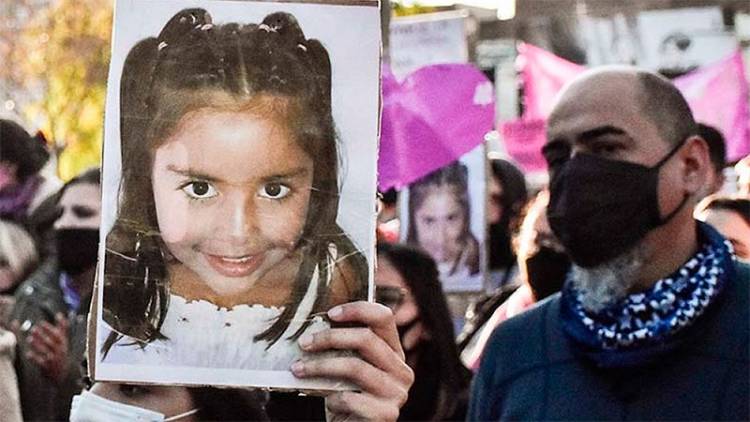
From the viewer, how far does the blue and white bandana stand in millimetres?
3820

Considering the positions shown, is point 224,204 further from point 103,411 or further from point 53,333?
point 53,333

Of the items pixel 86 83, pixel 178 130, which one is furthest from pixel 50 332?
pixel 86 83

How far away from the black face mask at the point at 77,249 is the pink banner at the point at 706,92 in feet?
9.74

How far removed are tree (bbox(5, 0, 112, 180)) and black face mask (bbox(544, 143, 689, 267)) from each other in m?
20.9

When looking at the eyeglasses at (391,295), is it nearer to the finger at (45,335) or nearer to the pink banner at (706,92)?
the finger at (45,335)

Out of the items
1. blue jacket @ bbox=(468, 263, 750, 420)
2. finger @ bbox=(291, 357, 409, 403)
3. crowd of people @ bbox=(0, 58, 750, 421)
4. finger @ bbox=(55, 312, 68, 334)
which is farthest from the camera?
finger @ bbox=(55, 312, 68, 334)

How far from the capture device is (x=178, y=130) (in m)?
2.63

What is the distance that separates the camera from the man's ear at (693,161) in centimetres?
418

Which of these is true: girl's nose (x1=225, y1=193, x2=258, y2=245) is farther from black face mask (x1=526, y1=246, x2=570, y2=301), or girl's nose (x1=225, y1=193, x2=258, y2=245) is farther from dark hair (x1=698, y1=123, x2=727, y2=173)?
dark hair (x1=698, y1=123, x2=727, y2=173)

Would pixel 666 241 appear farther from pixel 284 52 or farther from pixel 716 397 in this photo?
pixel 284 52

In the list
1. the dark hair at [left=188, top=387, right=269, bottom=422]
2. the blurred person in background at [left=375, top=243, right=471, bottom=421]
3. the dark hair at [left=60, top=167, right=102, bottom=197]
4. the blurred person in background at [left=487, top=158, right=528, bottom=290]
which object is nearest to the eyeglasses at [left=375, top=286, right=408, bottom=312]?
the blurred person in background at [left=375, top=243, right=471, bottom=421]

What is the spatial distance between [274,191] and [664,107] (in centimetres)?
174

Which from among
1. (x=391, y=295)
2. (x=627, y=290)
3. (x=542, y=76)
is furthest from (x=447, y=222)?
(x=627, y=290)

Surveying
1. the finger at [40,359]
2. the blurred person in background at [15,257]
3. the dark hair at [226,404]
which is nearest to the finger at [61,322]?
the finger at [40,359]
